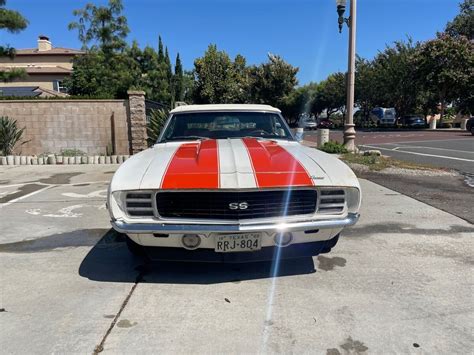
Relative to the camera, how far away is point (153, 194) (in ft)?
11.0

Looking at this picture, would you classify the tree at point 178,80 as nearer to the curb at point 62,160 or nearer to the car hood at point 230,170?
the curb at point 62,160

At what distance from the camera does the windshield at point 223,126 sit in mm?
5152

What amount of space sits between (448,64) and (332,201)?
128ft

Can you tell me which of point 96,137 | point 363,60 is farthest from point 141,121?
point 363,60

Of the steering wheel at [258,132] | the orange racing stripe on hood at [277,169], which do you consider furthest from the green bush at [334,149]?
the orange racing stripe on hood at [277,169]

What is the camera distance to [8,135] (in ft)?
43.7

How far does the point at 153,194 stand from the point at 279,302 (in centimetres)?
130

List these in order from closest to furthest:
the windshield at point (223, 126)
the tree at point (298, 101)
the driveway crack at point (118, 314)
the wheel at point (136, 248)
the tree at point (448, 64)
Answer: the driveway crack at point (118, 314) < the wheel at point (136, 248) < the windshield at point (223, 126) < the tree at point (448, 64) < the tree at point (298, 101)

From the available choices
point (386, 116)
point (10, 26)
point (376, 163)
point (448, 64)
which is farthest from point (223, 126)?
point (386, 116)

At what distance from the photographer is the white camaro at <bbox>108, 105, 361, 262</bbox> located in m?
3.32

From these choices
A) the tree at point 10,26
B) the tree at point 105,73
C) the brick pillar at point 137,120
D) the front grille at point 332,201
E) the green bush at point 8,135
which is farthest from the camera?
the tree at point 105,73

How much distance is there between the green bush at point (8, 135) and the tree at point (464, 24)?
46616mm

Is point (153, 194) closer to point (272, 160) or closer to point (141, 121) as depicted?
point (272, 160)

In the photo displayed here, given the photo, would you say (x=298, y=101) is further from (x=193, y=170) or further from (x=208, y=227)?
(x=208, y=227)
